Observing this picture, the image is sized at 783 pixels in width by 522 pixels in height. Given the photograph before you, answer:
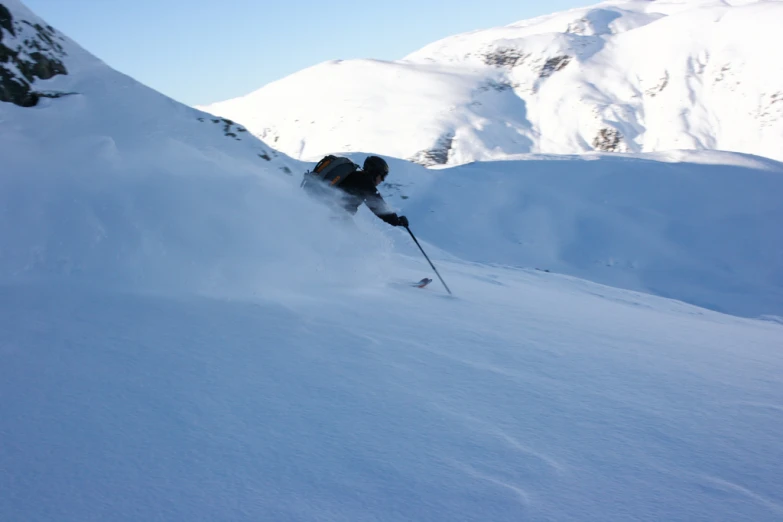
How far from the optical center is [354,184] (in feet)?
19.2

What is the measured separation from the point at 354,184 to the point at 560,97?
2902 inches

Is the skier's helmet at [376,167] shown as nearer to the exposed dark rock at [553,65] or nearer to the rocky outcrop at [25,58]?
the rocky outcrop at [25,58]

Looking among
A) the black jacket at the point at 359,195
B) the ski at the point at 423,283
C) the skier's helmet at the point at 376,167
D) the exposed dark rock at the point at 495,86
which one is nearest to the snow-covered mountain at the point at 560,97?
the exposed dark rock at the point at 495,86

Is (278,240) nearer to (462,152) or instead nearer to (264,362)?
(264,362)

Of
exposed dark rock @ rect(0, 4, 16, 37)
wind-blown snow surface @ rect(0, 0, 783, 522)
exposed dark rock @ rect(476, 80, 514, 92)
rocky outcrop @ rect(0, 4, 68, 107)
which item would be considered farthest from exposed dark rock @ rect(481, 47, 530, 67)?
wind-blown snow surface @ rect(0, 0, 783, 522)

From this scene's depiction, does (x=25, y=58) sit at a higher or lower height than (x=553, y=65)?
higher

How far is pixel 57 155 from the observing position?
210 inches

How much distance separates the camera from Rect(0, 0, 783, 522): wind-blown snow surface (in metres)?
1.74

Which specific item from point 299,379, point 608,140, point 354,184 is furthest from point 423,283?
point 608,140

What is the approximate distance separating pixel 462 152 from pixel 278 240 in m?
55.9

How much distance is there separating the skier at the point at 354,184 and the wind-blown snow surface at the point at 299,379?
0.28 meters

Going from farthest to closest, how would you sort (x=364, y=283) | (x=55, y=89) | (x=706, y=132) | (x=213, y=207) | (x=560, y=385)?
(x=706, y=132) < (x=55, y=89) < (x=364, y=283) < (x=213, y=207) < (x=560, y=385)

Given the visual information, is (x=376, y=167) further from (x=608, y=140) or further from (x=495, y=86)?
(x=495, y=86)

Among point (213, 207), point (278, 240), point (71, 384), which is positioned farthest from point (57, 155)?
point (71, 384)
